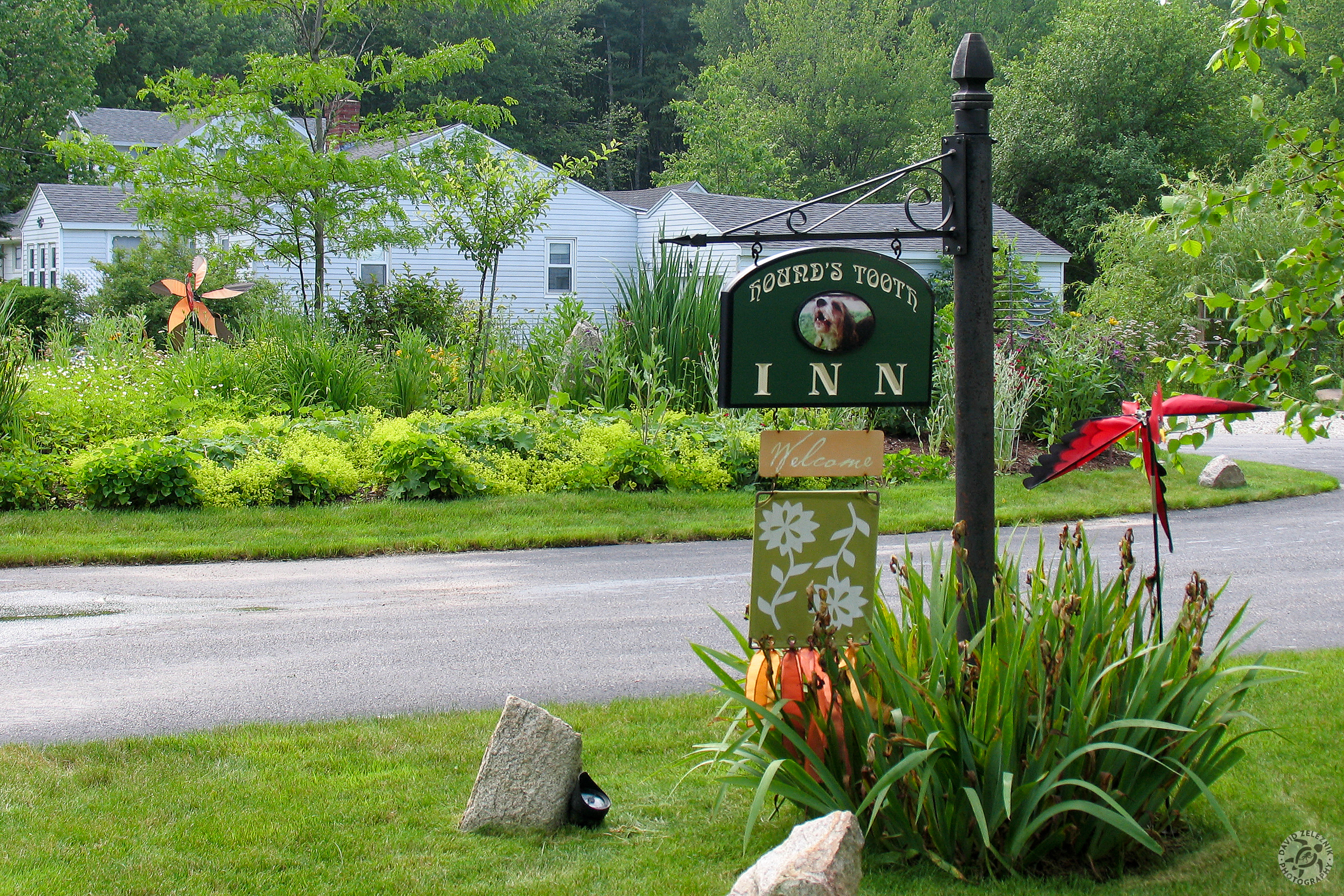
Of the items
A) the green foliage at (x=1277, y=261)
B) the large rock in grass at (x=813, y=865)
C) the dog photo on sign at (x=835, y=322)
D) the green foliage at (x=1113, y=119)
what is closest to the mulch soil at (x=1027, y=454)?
the green foliage at (x=1277, y=261)

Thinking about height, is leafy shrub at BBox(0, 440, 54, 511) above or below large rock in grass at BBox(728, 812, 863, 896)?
above

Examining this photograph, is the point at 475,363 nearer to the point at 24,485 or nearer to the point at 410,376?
the point at 410,376

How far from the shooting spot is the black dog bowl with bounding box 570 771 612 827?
11.8 ft

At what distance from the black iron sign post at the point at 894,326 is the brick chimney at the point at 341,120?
11.5m

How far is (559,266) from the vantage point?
90.9ft

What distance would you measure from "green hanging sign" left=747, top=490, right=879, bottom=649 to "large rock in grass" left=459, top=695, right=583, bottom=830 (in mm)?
769

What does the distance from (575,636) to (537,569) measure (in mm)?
1888

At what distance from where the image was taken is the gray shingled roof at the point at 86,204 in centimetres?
2886

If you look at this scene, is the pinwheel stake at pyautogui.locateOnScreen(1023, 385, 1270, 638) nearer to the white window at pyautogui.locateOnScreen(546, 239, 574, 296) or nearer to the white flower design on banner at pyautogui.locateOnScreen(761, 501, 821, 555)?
the white flower design on banner at pyautogui.locateOnScreen(761, 501, 821, 555)

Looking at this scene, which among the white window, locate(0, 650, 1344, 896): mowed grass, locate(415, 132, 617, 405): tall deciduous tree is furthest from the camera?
the white window

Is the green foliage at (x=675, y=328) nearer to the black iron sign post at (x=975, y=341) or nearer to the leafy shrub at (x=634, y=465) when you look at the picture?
the leafy shrub at (x=634, y=465)

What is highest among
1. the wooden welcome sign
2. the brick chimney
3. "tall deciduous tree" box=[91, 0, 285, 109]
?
"tall deciduous tree" box=[91, 0, 285, 109]

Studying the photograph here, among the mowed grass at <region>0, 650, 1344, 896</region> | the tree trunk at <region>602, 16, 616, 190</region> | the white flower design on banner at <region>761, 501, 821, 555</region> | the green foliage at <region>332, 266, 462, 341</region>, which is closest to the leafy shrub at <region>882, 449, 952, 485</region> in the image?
the mowed grass at <region>0, 650, 1344, 896</region>

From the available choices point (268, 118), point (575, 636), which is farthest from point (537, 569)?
point (268, 118)
